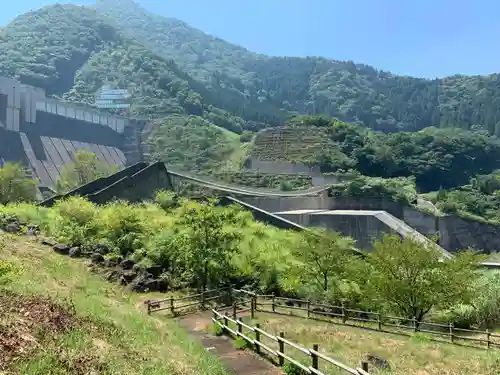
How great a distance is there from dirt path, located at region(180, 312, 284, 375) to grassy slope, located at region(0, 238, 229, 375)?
1.61ft

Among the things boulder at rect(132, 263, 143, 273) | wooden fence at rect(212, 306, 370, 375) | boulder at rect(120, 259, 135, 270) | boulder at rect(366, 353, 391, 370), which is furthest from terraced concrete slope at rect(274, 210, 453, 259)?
boulder at rect(366, 353, 391, 370)

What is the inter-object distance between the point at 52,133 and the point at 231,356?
305 feet

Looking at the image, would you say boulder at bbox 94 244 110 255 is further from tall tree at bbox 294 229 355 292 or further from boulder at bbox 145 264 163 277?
tall tree at bbox 294 229 355 292

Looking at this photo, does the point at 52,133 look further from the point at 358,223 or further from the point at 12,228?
the point at 12,228

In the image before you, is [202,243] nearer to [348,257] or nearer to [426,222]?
[348,257]

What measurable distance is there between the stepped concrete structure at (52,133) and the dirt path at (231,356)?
6803 centimetres

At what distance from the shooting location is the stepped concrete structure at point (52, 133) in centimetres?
8531

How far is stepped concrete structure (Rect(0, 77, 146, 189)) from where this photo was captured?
85.3 meters

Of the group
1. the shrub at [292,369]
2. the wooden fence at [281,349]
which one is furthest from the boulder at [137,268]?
Result: the shrub at [292,369]

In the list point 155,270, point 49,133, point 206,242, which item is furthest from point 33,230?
point 49,133

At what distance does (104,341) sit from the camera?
11.0m

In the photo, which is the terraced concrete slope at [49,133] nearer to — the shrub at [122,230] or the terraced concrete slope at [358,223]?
the terraced concrete slope at [358,223]

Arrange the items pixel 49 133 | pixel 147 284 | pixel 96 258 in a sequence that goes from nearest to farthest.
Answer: pixel 147 284
pixel 96 258
pixel 49 133

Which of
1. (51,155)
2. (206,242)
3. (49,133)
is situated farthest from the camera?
A: (49,133)
